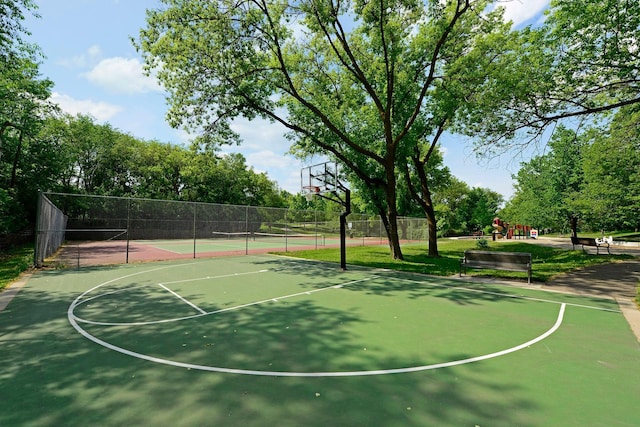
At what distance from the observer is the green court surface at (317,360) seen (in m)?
3.01

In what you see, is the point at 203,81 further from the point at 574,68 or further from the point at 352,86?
the point at 574,68

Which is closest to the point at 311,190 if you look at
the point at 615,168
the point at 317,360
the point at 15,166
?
the point at 317,360

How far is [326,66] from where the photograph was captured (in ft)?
59.6

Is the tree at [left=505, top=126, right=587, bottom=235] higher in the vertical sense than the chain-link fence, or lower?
higher

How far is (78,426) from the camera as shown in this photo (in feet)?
9.13

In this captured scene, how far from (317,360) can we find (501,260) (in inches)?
332

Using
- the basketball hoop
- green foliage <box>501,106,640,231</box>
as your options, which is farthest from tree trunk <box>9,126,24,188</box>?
green foliage <box>501,106,640,231</box>

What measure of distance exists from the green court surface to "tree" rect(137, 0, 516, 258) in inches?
378

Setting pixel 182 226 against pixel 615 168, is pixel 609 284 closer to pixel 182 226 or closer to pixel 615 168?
pixel 615 168

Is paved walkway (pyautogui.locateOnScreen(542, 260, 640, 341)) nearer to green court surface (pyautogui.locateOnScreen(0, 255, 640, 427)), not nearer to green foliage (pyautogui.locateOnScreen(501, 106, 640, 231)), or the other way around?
green court surface (pyautogui.locateOnScreen(0, 255, 640, 427))

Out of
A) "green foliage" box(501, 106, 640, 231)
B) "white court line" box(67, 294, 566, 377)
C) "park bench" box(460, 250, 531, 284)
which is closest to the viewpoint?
"white court line" box(67, 294, 566, 377)

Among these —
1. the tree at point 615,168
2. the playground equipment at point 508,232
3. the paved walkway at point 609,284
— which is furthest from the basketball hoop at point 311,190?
the playground equipment at point 508,232

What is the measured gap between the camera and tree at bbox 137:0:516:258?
41.8ft

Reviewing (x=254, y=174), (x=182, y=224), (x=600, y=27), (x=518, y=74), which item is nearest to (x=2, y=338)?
(x=518, y=74)
